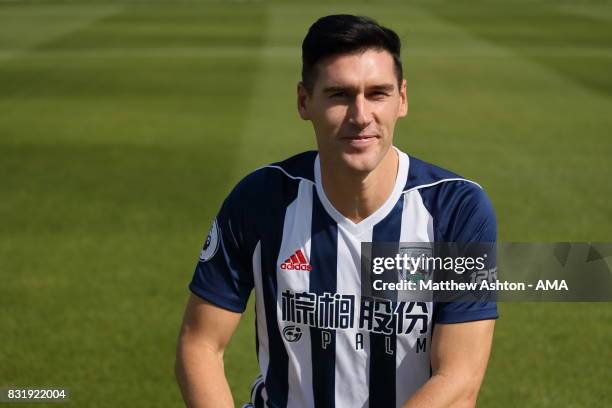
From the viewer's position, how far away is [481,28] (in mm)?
32812

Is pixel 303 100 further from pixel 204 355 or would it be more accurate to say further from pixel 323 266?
pixel 204 355

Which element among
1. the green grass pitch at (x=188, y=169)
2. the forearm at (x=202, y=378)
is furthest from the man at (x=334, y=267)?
the green grass pitch at (x=188, y=169)

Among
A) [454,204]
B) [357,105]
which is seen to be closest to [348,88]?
[357,105]

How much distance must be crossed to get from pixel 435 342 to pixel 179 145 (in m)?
10.7

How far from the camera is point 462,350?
3.30 m

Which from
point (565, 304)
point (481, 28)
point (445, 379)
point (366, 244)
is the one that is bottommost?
point (481, 28)

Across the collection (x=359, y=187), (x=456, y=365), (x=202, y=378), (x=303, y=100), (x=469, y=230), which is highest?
(x=303, y=100)

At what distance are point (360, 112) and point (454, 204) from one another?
18.6 inches

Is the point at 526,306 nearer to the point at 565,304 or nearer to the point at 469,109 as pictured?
the point at 565,304

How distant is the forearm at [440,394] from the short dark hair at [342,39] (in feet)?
3.09

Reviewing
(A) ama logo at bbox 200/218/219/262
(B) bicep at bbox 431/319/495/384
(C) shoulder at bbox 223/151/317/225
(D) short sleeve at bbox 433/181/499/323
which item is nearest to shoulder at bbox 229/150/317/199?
(C) shoulder at bbox 223/151/317/225

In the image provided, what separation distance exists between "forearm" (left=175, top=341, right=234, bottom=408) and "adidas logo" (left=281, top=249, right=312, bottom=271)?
36cm

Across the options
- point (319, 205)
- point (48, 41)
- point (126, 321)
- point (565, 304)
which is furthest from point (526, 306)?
point (48, 41)

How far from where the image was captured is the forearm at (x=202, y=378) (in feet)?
11.0
